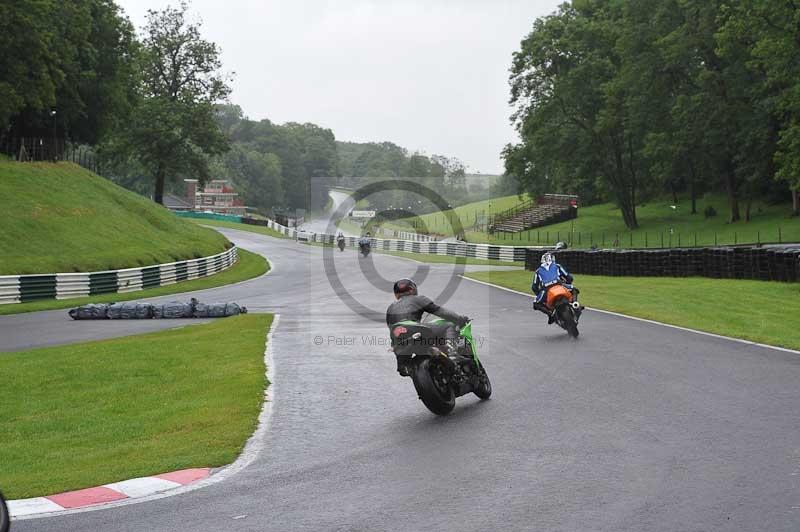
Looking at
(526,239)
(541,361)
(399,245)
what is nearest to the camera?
(541,361)

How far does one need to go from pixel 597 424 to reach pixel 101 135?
67592 mm

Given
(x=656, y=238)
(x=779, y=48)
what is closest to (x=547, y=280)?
(x=779, y=48)

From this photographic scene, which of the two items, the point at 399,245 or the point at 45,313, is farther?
the point at 399,245

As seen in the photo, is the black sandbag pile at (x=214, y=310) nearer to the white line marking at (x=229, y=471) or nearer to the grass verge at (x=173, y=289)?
the grass verge at (x=173, y=289)

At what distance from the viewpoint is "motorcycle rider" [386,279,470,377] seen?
11.1 metres

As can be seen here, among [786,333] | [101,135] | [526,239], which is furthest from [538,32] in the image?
[786,333]

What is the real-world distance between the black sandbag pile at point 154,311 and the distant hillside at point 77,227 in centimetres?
1107

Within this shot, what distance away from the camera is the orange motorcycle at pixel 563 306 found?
17938 mm

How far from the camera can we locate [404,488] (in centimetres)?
752

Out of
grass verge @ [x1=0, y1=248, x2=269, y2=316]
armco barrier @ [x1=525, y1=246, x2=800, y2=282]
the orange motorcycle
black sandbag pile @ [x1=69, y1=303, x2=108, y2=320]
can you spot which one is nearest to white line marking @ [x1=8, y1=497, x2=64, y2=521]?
the orange motorcycle

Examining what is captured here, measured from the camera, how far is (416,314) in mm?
11164

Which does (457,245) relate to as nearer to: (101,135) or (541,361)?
(101,135)

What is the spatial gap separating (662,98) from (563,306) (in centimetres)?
5332

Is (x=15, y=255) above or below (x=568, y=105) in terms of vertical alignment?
below
